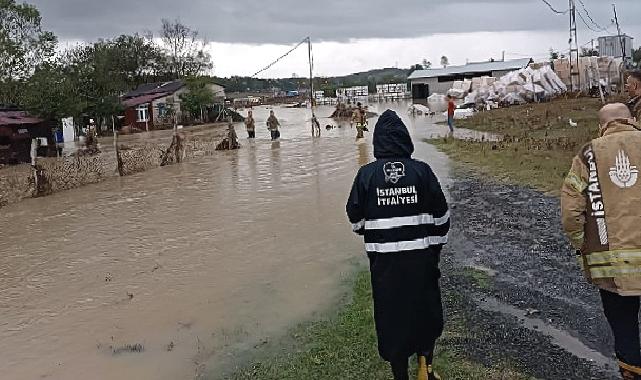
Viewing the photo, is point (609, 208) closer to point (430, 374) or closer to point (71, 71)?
point (430, 374)

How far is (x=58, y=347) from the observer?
666 cm

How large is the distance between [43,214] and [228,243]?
7.30m

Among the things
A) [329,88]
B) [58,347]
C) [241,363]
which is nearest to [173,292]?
[58,347]

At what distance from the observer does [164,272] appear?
928cm

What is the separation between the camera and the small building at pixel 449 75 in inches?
2832

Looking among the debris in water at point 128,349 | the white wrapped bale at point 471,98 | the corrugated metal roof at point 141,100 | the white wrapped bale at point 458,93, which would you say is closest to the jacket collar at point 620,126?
the debris in water at point 128,349

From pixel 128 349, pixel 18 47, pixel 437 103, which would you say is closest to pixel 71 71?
pixel 18 47

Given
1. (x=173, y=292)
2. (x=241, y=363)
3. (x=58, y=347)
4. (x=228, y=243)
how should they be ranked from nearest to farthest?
1. (x=241, y=363)
2. (x=58, y=347)
3. (x=173, y=292)
4. (x=228, y=243)

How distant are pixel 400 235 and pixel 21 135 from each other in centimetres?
3096

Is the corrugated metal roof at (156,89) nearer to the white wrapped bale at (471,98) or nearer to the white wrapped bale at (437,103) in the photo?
the white wrapped bale at (437,103)

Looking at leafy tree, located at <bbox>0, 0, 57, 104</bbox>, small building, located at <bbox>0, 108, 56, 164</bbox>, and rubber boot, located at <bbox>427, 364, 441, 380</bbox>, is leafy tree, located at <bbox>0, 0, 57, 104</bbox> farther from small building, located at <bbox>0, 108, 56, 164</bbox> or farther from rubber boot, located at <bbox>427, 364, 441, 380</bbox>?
rubber boot, located at <bbox>427, 364, 441, 380</bbox>

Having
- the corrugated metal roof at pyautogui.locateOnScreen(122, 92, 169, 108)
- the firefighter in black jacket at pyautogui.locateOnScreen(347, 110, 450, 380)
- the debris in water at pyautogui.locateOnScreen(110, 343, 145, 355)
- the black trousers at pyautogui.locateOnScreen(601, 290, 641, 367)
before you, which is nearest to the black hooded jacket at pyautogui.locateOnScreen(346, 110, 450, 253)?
the firefighter in black jacket at pyautogui.locateOnScreen(347, 110, 450, 380)

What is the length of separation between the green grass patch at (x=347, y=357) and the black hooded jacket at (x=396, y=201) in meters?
1.23

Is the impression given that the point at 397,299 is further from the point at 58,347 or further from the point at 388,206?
the point at 58,347
